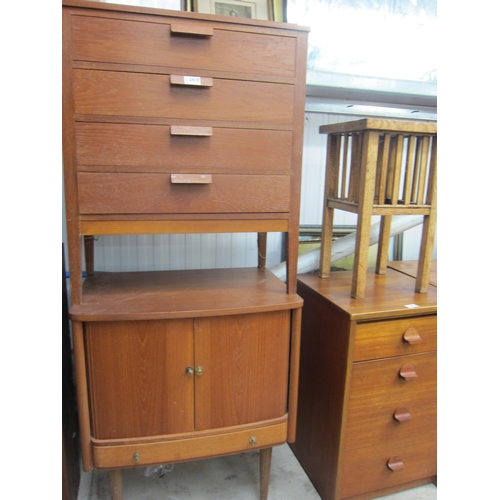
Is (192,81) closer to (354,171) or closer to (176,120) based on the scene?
→ (176,120)

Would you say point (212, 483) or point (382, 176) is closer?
point (382, 176)

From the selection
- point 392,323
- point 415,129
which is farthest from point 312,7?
point 392,323

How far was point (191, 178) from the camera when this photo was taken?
1113 millimetres

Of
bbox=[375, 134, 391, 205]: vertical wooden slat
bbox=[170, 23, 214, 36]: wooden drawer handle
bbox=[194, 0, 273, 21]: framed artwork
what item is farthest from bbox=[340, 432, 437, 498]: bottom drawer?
bbox=[194, 0, 273, 21]: framed artwork

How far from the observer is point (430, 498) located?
1475 millimetres

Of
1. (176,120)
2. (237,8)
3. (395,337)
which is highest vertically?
(237,8)

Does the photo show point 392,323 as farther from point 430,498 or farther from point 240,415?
point 430,498

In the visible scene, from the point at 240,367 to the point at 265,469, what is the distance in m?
0.43

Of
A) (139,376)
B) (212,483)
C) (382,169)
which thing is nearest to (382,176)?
(382,169)

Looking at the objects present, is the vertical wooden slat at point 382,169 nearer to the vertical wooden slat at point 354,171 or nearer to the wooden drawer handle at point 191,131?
the vertical wooden slat at point 354,171

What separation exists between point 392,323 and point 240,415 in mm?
559

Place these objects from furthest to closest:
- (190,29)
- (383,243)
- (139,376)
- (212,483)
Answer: (383,243), (212,483), (139,376), (190,29)

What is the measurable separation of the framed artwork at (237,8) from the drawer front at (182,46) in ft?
1.80

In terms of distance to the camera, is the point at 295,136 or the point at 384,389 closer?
the point at 295,136
